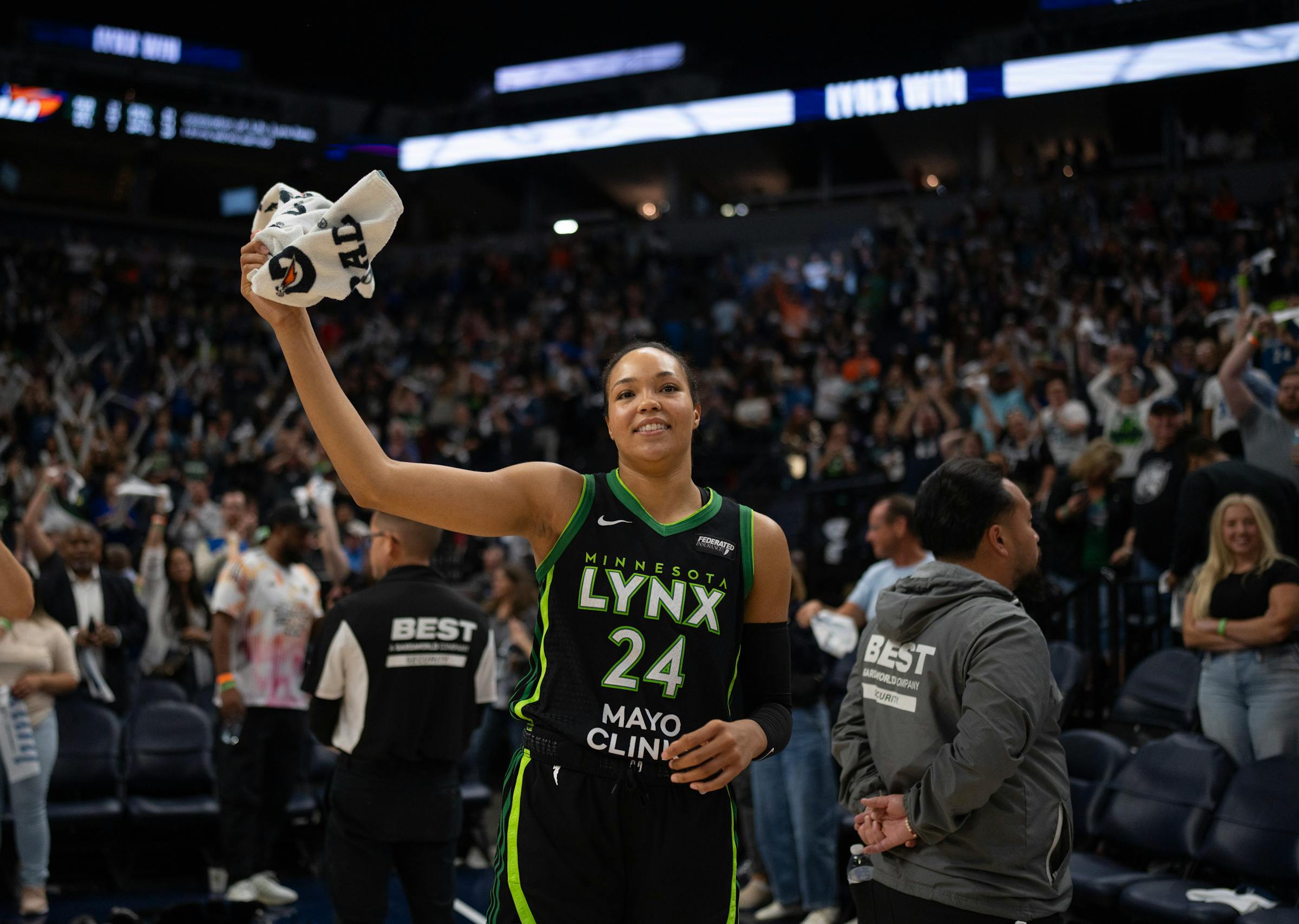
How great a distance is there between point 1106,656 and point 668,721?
19.1 ft

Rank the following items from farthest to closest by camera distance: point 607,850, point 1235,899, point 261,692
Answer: point 261,692 < point 1235,899 < point 607,850

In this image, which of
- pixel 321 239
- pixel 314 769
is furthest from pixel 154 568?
pixel 321 239

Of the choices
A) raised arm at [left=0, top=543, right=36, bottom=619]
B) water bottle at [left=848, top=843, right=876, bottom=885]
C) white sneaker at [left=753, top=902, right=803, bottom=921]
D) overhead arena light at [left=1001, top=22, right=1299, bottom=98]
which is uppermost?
overhead arena light at [left=1001, top=22, right=1299, bottom=98]

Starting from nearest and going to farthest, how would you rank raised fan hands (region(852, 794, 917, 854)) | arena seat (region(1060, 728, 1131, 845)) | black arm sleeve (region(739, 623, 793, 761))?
1. black arm sleeve (region(739, 623, 793, 761))
2. raised fan hands (region(852, 794, 917, 854))
3. arena seat (region(1060, 728, 1131, 845))

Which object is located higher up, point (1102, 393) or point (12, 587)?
point (1102, 393)

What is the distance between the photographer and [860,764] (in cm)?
300

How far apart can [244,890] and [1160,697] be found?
194 inches

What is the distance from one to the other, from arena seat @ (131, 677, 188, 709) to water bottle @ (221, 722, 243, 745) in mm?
1724

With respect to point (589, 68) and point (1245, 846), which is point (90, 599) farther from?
point (589, 68)

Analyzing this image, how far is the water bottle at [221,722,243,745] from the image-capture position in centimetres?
598

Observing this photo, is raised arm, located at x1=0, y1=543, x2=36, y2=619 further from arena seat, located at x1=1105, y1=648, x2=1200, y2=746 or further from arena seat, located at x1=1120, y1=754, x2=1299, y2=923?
arena seat, located at x1=1105, y1=648, x2=1200, y2=746

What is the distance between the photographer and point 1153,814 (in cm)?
515

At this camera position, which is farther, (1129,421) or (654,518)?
(1129,421)

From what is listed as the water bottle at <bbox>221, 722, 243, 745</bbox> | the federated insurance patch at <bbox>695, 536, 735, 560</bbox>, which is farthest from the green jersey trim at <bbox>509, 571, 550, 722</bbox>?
the water bottle at <bbox>221, 722, 243, 745</bbox>
